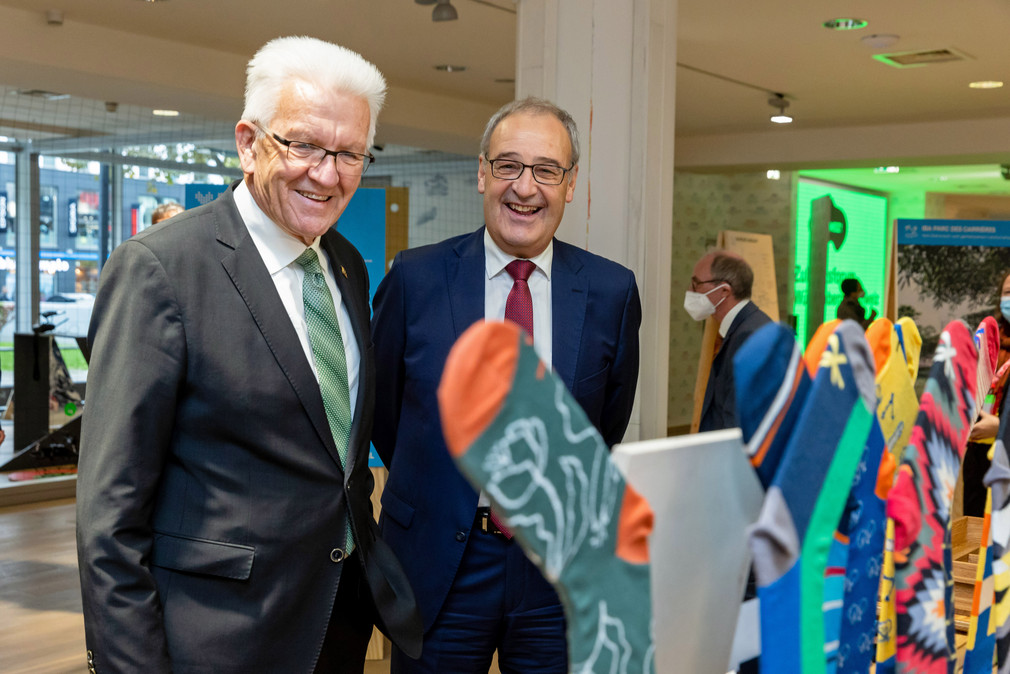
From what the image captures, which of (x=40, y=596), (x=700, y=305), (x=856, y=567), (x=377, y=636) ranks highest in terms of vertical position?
(x=700, y=305)

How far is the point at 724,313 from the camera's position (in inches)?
178

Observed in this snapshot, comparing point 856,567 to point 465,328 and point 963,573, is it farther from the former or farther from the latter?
point 963,573

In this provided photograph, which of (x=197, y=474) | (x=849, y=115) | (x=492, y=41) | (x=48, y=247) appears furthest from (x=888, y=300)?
(x=48, y=247)

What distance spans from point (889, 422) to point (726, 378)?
2.82m

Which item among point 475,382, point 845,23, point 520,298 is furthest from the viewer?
point 845,23

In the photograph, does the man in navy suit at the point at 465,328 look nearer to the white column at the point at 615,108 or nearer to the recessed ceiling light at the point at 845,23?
the white column at the point at 615,108

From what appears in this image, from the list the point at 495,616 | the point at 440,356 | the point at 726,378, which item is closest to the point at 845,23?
the point at 726,378

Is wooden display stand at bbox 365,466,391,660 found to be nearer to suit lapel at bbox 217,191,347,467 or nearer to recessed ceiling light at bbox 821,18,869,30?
suit lapel at bbox 217,191,347,467

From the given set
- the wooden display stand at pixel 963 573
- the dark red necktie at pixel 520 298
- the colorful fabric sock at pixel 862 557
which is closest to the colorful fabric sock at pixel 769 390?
the colorful fabric sock at pixel 862 557

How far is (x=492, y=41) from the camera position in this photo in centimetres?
652

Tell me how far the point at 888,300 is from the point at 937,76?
167 centimetres

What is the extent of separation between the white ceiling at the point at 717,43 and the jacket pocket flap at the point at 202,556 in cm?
469

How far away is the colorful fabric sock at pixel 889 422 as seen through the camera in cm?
92

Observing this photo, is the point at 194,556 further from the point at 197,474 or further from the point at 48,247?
the point at 48,247
